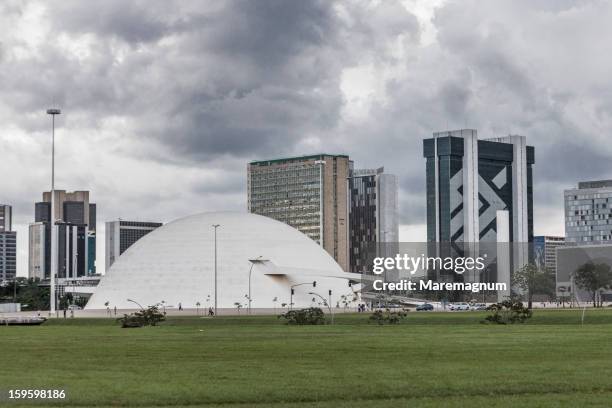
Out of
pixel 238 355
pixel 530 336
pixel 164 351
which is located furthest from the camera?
pixel 530 336

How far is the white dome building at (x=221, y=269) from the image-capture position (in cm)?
15925

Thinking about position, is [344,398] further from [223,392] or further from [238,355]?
[238,355]

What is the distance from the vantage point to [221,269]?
532 ft

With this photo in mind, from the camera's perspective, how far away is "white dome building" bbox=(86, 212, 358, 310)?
159 meters

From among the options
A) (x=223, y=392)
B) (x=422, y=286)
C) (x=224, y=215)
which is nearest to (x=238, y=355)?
(x=223, y=392)

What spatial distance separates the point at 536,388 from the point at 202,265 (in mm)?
136590

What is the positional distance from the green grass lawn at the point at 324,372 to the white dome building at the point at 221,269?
361 feet

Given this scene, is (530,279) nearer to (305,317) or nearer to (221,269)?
(221,269)

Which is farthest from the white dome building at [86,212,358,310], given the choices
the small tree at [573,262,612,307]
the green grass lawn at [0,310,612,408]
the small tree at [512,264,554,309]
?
the green grass lawn at [0,310,612,408]

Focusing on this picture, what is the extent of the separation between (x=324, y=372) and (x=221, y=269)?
131181 mm

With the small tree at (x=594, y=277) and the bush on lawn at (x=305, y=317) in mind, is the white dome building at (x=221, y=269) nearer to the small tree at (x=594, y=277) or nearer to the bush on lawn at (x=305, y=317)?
→ the small tree at (x=594, y=277)

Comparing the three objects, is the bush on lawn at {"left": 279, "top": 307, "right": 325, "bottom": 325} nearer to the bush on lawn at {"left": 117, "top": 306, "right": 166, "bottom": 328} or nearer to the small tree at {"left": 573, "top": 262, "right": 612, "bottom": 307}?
the bush on lawn at {"left": 117, "top": 306, "right": 166, "bottom": 328}

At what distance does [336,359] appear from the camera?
3688 cm

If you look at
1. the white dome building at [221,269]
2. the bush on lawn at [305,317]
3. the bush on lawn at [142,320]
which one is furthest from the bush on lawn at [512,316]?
the white dome building at [221,269]
